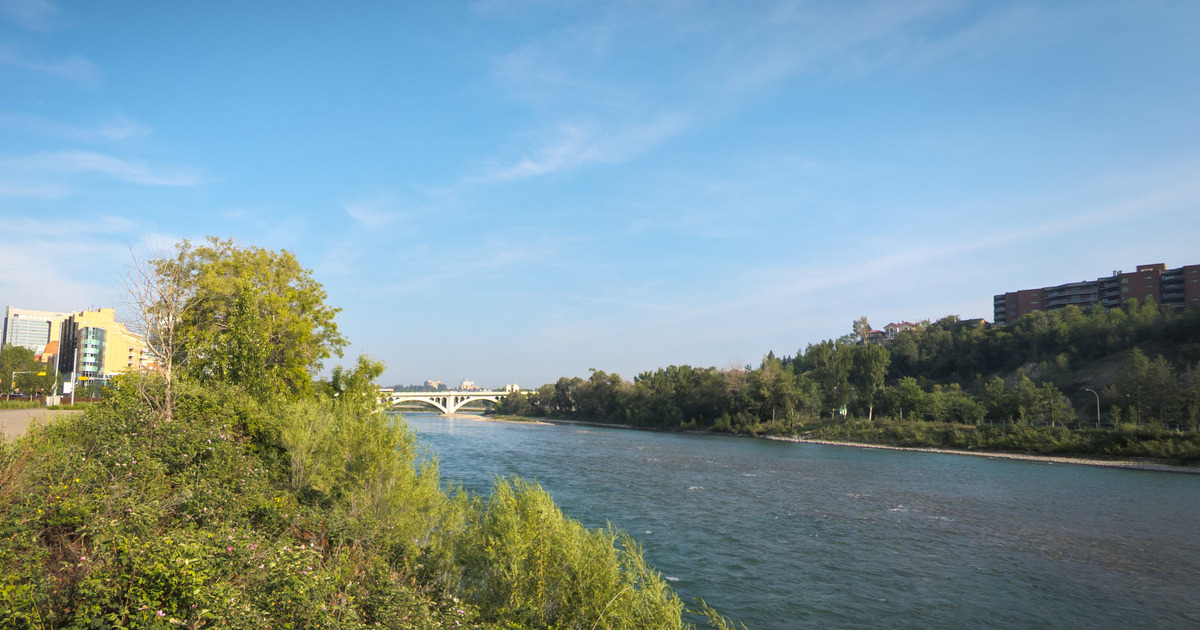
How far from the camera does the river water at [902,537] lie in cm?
1711

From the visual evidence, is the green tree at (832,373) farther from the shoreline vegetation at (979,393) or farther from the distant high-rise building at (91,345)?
the distant high-rise building at (91,345)

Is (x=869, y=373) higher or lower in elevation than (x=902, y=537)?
higher

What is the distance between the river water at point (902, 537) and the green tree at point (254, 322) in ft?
21.9

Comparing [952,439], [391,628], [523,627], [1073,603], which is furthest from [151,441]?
[952,439]

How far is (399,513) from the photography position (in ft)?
43.7

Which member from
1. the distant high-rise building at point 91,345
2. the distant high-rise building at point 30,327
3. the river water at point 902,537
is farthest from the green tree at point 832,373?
the distant high-rise building at point 30,327

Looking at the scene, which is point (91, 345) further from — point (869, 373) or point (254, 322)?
point (869, 373)

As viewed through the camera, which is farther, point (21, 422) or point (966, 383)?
point (966, 383)

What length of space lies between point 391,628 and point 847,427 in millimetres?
81168

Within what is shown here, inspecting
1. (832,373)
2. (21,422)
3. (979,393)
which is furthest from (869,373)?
(21,422)

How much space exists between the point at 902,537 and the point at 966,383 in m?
107

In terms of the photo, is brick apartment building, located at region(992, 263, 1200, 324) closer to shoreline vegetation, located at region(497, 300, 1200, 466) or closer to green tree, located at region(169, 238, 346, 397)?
shoreline vegetation, located at region(497, 300, 1200, 466)

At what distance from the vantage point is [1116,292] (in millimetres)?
131125

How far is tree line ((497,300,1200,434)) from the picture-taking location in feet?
226
